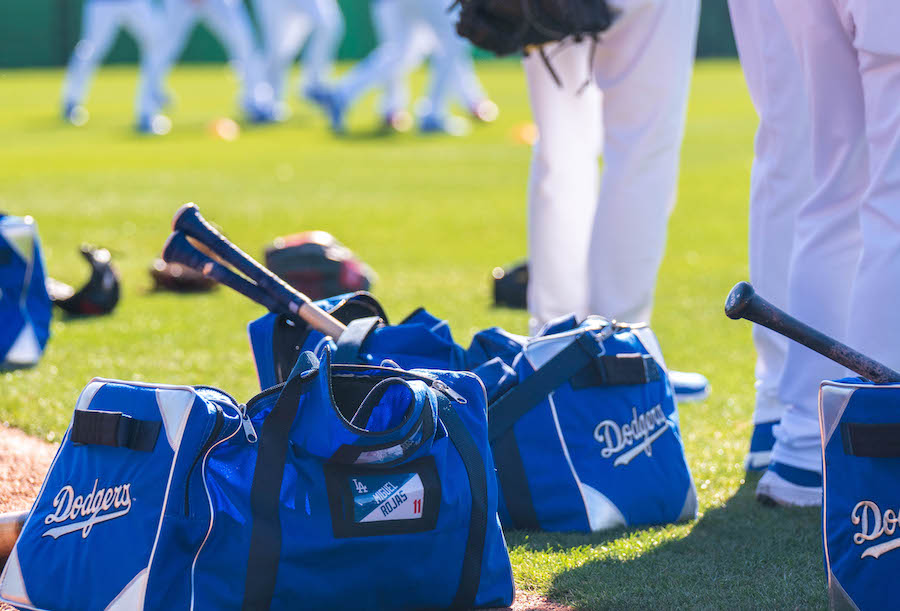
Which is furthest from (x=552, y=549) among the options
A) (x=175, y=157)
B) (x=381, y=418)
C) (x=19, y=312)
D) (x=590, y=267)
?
(x=175, y=157)

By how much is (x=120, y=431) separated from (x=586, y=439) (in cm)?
106

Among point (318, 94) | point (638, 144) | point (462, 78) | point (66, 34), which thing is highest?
point (638, 144)

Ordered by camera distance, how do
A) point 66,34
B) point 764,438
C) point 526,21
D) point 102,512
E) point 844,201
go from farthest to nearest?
→ point 66,34 → point 526,21 → point 764,438 → point 844,201 → point 102,512

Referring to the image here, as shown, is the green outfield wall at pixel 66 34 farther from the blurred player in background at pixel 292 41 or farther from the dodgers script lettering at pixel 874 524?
the dodgers script lettering at pixel 874 524

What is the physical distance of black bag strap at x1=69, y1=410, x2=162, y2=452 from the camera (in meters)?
2.28

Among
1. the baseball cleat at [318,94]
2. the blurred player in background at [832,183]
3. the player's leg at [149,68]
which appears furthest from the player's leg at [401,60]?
the blurred player in background at [832,183]

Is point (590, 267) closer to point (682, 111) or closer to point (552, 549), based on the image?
point (682, 111)

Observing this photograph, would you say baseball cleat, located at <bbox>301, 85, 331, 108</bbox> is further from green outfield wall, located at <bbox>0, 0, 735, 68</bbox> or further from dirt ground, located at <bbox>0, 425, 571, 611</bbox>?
green outfield wall, located at <bbox>0, 0, 735, 68</bbox>

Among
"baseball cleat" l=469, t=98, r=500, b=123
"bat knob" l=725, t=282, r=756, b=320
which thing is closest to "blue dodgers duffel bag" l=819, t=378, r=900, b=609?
"bat knob" l=725, t=282, r=756, b=320

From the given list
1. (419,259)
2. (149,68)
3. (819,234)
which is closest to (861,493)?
(819,234)

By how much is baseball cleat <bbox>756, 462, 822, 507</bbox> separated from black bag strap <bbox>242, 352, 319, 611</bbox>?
1.26 metres

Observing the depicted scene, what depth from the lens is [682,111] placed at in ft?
12.6

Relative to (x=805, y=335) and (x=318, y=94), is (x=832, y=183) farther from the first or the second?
(x=318, y=94)

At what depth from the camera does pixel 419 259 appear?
6730 mm
